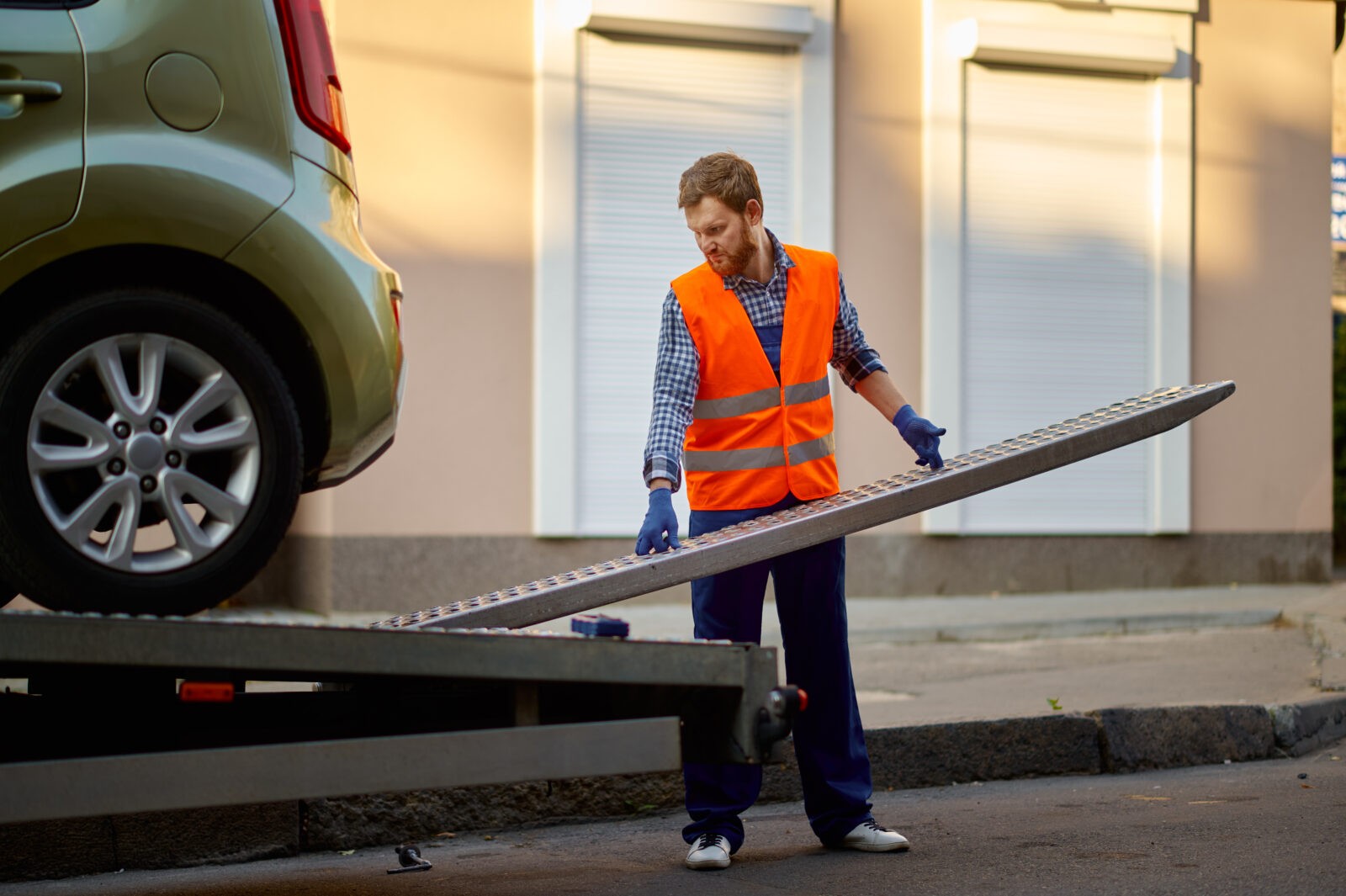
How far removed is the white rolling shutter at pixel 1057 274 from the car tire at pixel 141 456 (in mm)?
8973

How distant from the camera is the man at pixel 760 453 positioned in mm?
4051

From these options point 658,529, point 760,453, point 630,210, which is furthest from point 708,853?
point 630,210

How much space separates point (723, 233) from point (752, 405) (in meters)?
0.47

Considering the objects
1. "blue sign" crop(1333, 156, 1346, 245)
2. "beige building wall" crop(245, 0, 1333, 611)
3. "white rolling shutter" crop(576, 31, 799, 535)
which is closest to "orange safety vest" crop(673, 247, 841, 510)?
"beige building wall" crop(245, 0, 1333, 611)

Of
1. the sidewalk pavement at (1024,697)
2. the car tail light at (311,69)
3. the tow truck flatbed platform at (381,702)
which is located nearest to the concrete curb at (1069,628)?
the sidewalk pavement at (1024,697)

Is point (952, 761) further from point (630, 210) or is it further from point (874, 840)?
point (630, 210)

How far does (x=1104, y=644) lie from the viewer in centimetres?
927

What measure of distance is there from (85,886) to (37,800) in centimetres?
165

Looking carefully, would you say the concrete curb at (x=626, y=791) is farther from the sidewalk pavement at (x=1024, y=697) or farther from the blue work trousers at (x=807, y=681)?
the blue work trousers at (x=807, y=681)

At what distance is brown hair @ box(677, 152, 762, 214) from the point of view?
3951 mm

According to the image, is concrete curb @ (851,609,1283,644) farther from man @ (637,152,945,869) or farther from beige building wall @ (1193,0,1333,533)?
man @ (637,152,945,869)

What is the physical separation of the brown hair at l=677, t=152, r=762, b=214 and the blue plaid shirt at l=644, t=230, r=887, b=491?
13cm

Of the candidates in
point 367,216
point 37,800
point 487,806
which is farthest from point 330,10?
point 37,800

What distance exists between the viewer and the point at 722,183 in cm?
395
